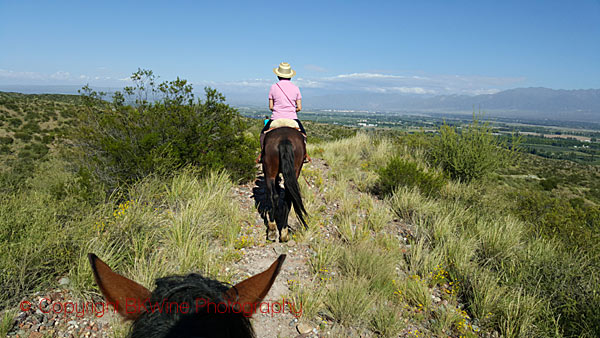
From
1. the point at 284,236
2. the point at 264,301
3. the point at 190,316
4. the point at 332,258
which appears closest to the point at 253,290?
the point at 190,316

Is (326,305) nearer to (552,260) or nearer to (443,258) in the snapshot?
(443,258)

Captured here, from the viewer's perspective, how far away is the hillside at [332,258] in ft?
9.93

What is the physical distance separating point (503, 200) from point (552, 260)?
3.30 m

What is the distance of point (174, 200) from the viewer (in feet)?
16.8

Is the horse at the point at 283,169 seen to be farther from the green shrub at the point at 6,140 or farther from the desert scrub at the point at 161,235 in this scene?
the green shrub at the point at 6,140

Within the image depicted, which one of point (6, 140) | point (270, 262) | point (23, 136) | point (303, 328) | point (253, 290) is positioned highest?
point (253, 290)

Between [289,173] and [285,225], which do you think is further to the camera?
[285,225]

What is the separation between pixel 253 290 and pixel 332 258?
3.12m

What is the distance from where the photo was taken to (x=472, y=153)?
862cm

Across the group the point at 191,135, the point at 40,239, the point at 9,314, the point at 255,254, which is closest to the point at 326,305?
the point at 255,254

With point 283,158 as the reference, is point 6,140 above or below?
below

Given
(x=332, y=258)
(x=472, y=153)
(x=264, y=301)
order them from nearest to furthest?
(x=264, y=301), (x=332, y=258), (x=472, y=153)

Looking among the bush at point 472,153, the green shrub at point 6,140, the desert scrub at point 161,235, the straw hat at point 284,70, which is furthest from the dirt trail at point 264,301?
the green shrub at point 6,140

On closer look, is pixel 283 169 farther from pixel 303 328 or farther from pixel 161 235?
pixel 303 328
